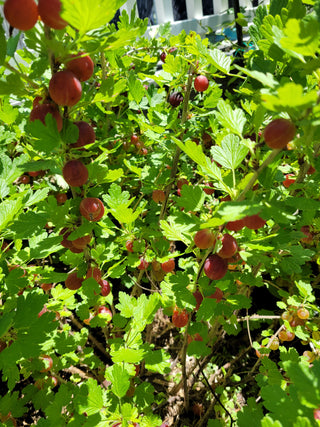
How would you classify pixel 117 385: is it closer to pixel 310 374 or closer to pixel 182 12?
pixel 310 374

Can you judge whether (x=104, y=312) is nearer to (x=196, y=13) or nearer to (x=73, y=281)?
(x=73, y=281)

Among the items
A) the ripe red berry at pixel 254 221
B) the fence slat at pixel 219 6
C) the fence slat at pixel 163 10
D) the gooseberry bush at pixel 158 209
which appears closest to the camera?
the gooseberry bush at pixel 158 209

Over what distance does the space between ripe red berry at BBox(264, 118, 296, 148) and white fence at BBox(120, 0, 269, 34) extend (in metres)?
2.75

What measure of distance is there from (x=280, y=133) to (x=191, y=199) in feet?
0.96

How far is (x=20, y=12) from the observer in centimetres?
50

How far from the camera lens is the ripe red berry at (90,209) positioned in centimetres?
76

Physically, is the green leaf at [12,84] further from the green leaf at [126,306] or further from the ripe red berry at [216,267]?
the green leaf at [126,306]

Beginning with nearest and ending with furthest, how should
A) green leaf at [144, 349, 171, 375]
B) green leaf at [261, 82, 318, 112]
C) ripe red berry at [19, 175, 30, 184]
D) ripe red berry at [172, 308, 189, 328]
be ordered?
green leaf at [261, 82, 318, 112] → green leaf at [144, 349, 171, 375] → ripe red berry at [172, 308, 189, 328] → ripe red berry at [19, 175, 30, 184]

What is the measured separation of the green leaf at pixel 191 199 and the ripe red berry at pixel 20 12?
1.45 ft

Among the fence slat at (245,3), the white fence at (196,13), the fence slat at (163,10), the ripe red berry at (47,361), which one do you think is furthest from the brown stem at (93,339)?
the fence slat at (245,3)

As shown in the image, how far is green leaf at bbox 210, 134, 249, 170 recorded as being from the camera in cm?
69

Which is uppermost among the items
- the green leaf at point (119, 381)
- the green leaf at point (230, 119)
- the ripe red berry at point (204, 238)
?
the green leaf at point (230, 119)

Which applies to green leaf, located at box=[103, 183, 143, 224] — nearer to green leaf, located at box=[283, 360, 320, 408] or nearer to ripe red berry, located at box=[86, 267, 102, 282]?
ripe red berry, located at box=[86, 267, 102, 282]

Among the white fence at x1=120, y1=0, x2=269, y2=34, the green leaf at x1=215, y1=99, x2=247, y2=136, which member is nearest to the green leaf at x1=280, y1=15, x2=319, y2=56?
the green leaf at x1=215, y1=99, x2=247, y2=136
